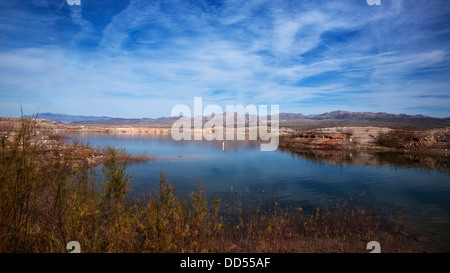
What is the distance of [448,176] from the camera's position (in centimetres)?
1733

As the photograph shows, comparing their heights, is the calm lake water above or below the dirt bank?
below

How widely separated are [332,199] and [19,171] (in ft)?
40.5

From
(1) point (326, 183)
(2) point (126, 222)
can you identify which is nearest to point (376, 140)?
(1) point (326, 183)

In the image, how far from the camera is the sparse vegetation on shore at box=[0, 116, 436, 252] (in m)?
4.07

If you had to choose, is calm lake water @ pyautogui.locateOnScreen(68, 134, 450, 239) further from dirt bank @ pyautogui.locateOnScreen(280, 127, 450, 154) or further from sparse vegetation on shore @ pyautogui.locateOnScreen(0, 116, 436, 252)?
dirt bank @ pyautogui.locateOnScreen(280, 127, 450, 154)

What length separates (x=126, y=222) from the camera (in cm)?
568

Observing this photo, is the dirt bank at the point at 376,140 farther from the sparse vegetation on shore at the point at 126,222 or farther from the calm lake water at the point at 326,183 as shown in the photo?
the sparse vegetation on shore at the point at 126,222

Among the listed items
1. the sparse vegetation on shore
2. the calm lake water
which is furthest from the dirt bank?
the sparse vegetation on shore

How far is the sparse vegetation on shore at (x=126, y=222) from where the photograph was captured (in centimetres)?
407

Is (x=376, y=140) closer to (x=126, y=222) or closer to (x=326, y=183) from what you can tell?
(x=326, y=183)

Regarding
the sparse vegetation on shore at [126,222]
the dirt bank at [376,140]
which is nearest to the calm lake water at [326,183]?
the sparse vegetation on shore at [126,222]

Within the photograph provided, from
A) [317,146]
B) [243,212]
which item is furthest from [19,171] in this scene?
[317,146]

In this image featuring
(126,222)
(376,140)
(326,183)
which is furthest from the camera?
(376,140)
